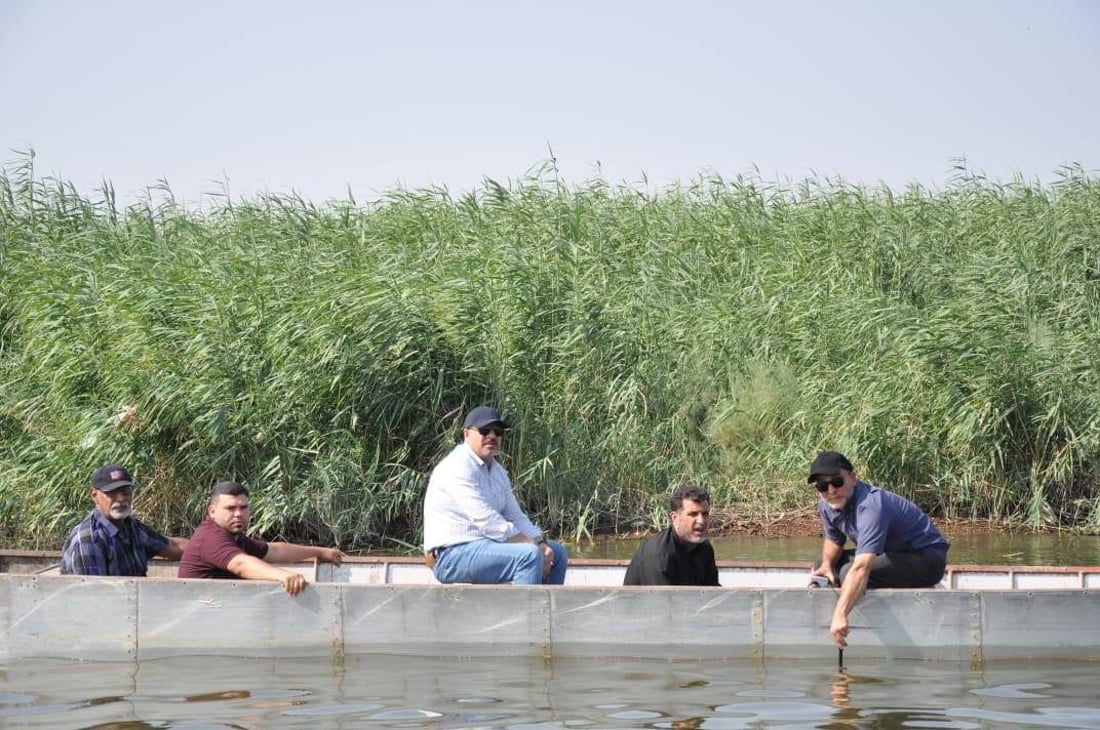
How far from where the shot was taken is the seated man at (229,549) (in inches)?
333

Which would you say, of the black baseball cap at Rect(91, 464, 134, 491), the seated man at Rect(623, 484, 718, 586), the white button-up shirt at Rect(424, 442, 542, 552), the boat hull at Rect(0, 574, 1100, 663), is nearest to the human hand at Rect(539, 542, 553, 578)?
the white button-up shirt at Rect(424, 442, 542, 552)

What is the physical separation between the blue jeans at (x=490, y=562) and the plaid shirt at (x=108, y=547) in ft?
5.91

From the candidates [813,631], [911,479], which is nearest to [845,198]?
[911,479]

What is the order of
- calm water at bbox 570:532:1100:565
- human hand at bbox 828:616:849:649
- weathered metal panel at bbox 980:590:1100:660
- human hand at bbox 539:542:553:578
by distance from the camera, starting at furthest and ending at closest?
calm water at bbox 570:532:1100:565, human hand at bbox 539:542:553:578, weathered metal panel at bbox 980:590:1100:660, human hand at bbox 828:616:849:649

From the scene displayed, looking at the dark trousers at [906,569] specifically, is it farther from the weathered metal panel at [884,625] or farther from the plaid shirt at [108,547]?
the plaid shirt at [108,547]

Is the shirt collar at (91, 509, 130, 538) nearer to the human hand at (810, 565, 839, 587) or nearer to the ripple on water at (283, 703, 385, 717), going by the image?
the ripple on water at (283, 703, 385, 717)

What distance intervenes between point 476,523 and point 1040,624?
3.29 metres

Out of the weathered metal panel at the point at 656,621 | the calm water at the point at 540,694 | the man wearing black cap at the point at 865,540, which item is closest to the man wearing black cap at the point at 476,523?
the weathered metal panel at the point at 656,621

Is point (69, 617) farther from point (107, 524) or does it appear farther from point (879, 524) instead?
point (879, 524)

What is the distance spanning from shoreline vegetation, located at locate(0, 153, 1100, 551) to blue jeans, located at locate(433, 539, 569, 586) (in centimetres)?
368

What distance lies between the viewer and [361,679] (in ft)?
27.1

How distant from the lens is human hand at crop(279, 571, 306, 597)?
850cm

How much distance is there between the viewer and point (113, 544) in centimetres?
888

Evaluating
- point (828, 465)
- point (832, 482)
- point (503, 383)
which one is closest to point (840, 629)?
point (832, 482)
